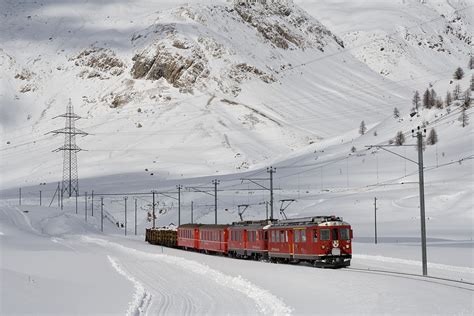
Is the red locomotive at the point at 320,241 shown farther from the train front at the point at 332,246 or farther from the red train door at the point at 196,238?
the red train door at the point at 196,238

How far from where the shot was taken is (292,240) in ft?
155

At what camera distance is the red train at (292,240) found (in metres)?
43.6

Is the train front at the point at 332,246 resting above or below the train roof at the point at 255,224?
below

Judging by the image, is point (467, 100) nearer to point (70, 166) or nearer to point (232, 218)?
point (232, 218)

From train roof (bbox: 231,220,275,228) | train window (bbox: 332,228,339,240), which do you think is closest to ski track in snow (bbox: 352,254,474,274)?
train window (bbox: 332,228,339,240)

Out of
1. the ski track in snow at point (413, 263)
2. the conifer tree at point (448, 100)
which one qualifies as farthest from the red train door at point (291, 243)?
the conifer tree at point (448, 100)

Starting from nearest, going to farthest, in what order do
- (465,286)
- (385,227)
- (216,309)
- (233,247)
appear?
1. (216,309)
2. (465,286)
3. (233,247)
4. (385,227)

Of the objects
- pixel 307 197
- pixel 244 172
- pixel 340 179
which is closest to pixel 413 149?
pixel 340 179

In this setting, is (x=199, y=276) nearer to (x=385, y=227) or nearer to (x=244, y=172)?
(x=385, y=227)

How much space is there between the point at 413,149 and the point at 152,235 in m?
58.2

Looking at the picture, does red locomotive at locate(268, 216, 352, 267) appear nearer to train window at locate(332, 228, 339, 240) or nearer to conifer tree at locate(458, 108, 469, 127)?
train window at locate(332, 228, 339, 240)

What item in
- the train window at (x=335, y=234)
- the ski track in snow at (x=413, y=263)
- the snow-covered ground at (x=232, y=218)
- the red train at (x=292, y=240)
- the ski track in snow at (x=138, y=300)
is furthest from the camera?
the train window at (x=335, y=234)

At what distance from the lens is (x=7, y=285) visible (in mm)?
27453

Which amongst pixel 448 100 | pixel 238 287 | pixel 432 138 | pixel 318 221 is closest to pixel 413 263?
pixel 318 221
